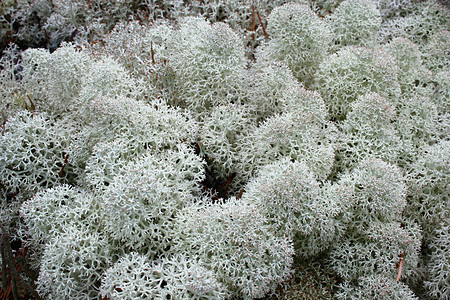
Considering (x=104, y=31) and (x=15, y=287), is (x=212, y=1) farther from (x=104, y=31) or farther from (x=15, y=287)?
(x=15, y=287)

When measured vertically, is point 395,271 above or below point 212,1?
below

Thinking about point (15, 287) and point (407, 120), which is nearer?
point (15, 287)

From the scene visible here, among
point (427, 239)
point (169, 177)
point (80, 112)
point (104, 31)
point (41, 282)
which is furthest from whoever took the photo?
point (104, 31)

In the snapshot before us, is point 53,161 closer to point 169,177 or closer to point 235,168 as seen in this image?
point 169,177

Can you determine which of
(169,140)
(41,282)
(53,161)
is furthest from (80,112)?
(41,282)

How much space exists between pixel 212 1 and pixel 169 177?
2.26 meters

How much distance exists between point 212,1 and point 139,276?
2829mm

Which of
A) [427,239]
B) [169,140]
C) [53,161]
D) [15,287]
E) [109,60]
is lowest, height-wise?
[15,287]

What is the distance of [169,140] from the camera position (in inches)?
87.8

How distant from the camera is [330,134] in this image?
91.0 inches

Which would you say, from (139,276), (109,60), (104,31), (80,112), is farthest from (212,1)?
(139,276)

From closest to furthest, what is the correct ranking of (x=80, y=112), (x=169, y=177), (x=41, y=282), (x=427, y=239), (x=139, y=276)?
(x=139, y=276) → (x=41, y=282) → (x=169, y=177) → (x=427, y=239) → (x=80, y=112)

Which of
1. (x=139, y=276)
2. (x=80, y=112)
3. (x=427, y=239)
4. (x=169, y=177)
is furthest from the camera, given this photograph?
(x=80, y=112)

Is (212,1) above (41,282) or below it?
above
